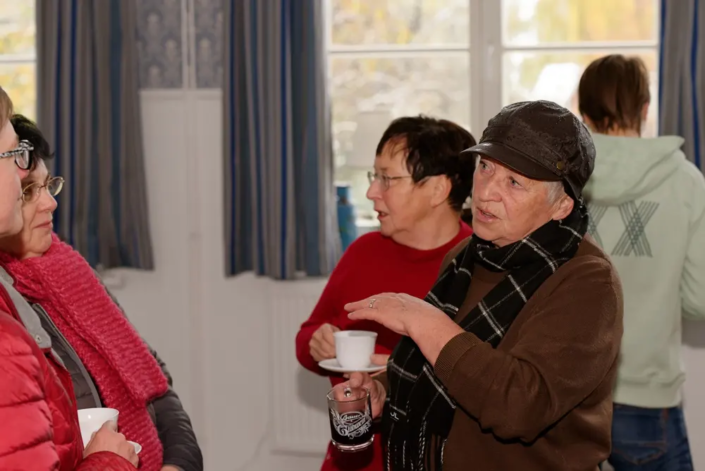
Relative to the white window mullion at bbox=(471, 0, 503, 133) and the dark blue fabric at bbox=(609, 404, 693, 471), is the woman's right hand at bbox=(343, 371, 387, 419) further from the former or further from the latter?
the white window mullion at bbox=(471, 0, 503, 133)

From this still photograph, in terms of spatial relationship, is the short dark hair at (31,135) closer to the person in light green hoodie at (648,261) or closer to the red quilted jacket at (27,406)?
the red quilted jacket at (27,406)

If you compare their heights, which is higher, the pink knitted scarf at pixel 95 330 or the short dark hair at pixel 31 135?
the short dark hair at pixel 31 135

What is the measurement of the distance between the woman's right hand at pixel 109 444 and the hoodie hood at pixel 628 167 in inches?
65.3

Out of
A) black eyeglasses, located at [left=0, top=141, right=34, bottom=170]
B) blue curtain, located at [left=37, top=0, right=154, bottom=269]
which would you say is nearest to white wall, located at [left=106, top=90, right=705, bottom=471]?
blue curtain, located at [left=37, top=0, right=154, bottom=269]

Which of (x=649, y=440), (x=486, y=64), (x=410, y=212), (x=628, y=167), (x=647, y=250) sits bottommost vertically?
(x=649, y=440)

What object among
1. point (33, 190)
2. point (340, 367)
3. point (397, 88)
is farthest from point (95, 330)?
point (397, 88)

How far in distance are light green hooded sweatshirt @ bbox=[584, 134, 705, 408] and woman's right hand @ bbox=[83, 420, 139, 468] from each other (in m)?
1.71

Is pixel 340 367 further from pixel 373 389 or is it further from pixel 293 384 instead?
pixel 293 384

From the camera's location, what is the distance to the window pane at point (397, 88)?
398 centimetres

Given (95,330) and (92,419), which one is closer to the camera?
(92,419)

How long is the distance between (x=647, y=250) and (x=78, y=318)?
170 cm

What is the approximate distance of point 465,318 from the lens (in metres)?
1.85

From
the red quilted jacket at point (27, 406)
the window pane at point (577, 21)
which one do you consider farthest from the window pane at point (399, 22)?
the red quilted jacket at point (27, 406)

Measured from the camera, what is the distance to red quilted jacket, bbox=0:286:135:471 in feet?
3.80
